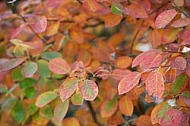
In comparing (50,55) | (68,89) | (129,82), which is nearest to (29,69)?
(50,55)

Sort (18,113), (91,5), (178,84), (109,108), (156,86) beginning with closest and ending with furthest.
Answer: (156,86)
(178,84)
(91,5)
(109,108)
(18,113)

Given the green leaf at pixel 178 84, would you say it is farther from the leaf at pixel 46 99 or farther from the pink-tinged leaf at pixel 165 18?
the leaf at pixel 46 99

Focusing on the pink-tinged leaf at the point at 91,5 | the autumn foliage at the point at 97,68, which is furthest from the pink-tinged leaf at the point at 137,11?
the pink-tinged leaf at the point at 91,5

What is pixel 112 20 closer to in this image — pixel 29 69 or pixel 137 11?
pixel 137 11

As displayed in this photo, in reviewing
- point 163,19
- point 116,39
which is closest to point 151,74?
point 163,19

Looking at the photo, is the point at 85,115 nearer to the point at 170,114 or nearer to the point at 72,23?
the point at 72,23

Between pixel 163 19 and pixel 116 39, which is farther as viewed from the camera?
pixel 116 39
